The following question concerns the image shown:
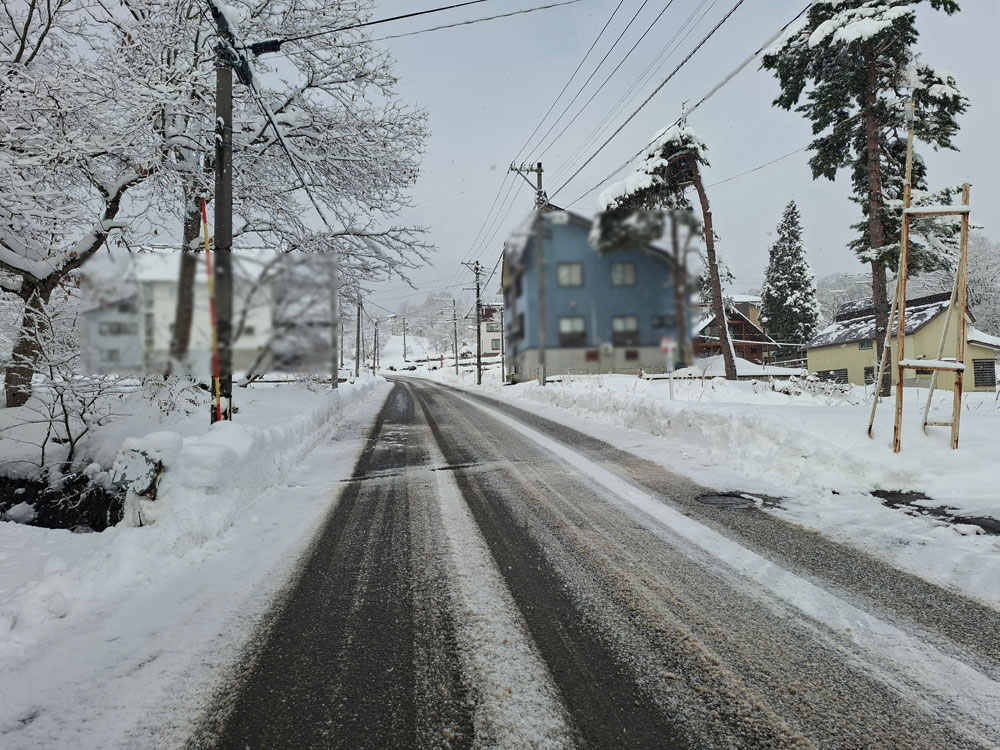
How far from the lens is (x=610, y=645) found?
2.84 metres

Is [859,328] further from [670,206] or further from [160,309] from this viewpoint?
[160,309]

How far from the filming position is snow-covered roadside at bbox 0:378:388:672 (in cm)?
A: 327

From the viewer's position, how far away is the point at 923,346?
26.4 m

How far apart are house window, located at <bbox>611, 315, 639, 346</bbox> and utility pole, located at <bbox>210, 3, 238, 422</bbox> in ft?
3.54

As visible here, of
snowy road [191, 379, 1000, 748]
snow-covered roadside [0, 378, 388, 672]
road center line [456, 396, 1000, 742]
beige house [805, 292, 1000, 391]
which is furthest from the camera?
beige house [805, 292, 1000, 391]

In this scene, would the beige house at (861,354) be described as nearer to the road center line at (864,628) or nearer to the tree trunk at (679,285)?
the road center line at (864,628)

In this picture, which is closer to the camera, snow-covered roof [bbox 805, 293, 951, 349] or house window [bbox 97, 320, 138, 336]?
house window [bbox 97, 320, 138, 336]

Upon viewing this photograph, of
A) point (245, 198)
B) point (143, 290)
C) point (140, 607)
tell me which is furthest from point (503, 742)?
point (245, 198)

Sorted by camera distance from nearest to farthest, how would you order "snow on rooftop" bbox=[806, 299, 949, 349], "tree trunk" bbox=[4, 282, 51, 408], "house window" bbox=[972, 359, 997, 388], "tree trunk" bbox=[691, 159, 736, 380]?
"tree trunk" bbox=[691, 159, 736, 380], "tree trunk" bbox=[4, 282, 51, 408], "snow on rooftop" bbox=[806, 299, 949, 349], "house window" bbox=[972, 359, 997, 388]

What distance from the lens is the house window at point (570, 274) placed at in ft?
3.19

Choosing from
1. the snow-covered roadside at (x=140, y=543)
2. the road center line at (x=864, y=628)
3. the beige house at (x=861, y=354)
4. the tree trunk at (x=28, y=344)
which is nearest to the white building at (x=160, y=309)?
the snow-covered roadside at (x=140, y=543)

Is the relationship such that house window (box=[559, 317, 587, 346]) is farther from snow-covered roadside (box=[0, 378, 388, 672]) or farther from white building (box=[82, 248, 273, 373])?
snow-covered roadside (box=[0, 378, 388, 672])

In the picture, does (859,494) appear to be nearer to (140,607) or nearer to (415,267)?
(140,607)

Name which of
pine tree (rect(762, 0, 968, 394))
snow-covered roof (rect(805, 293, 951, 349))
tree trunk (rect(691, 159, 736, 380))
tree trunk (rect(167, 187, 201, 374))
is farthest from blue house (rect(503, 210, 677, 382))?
snow-covered roof (rect(805, 293, 951, 349))
